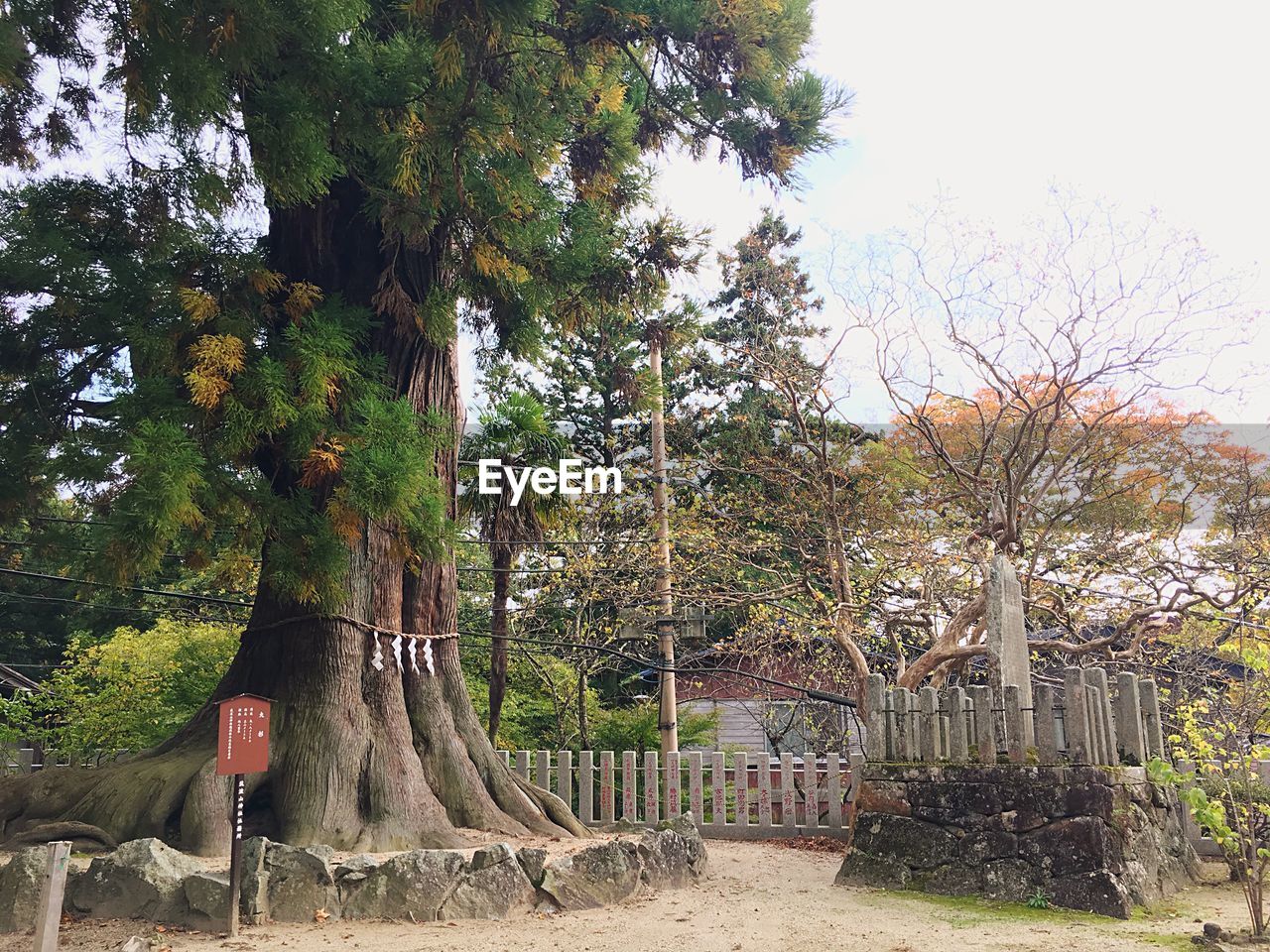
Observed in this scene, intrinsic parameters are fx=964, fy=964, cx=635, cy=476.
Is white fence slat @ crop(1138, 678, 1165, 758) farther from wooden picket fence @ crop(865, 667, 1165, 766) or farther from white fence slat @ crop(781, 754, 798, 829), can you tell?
white fence slat @ crop(781, 754, 798, 829)

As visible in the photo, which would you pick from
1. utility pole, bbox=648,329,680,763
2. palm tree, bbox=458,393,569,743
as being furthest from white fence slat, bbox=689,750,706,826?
palm tree, bbox=458,393,569,743

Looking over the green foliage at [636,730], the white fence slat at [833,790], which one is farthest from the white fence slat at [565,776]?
the white fence slat at [833,790]

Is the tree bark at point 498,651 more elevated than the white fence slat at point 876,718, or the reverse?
the tree bark at point 498,651

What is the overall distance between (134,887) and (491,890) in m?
2.27

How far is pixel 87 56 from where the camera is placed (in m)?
7.70

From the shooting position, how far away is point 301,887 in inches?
246

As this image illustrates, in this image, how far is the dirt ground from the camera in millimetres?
5781

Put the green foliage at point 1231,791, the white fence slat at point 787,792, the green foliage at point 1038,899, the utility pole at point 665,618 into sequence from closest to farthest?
the green foliage at point 1231,791
the green foliage at point 1038,899
the white fence slat at point 787,792
the utility pole at point 665,618

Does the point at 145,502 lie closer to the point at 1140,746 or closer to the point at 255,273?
the point at 255,273

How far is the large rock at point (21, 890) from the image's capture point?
6.06m

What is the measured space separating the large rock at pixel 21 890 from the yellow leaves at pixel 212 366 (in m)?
3.19

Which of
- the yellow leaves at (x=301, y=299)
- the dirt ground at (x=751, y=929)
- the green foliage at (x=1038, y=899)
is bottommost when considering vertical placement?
the dirt ground at (x=751, y=929)

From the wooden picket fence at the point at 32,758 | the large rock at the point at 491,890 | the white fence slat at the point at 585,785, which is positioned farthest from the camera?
the wooden picket fence at the point at 32,758

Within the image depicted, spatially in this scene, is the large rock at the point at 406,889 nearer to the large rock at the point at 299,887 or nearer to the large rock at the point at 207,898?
the large rock at the point at 299,887
